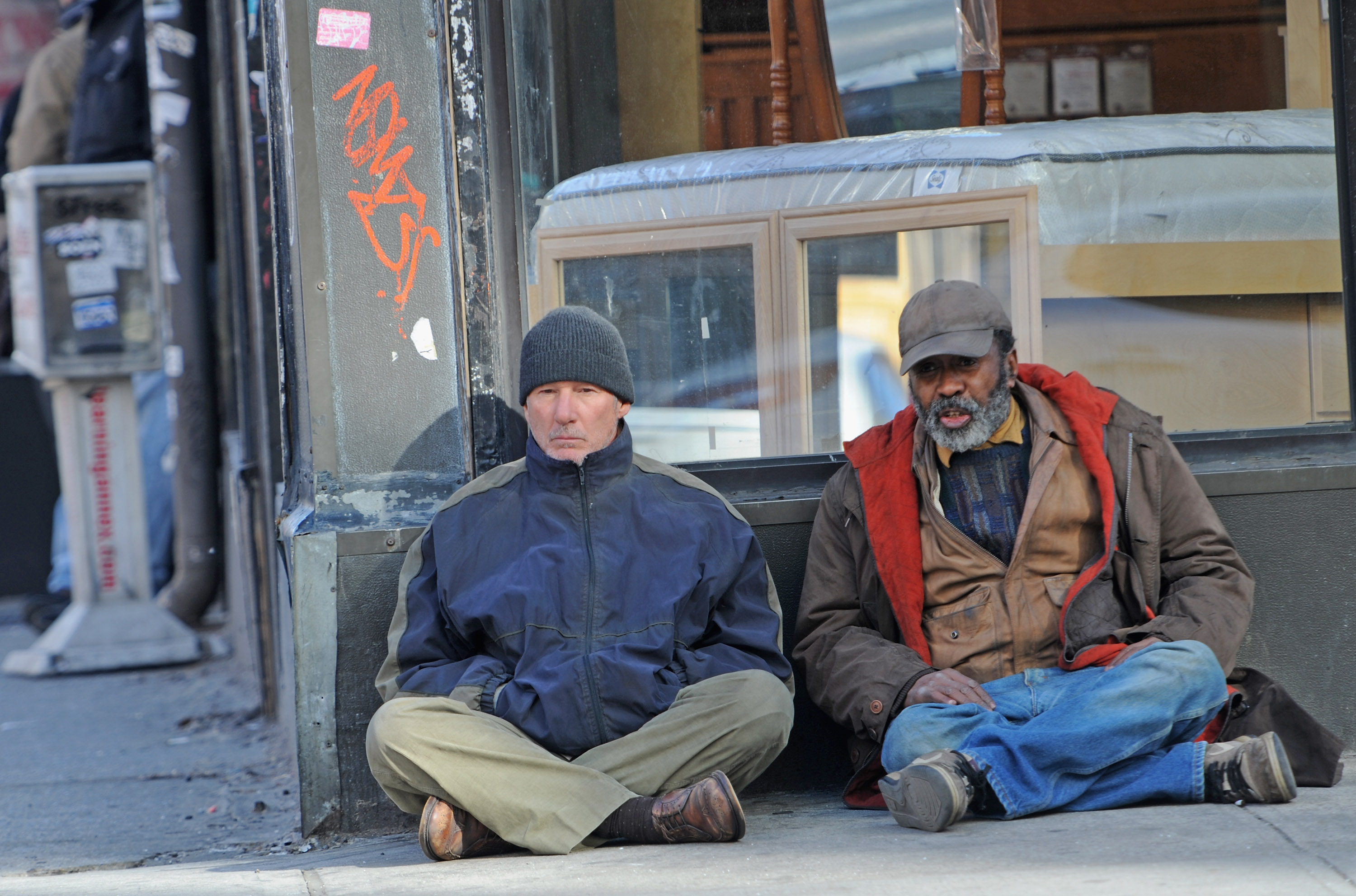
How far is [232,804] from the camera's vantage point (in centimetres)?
432

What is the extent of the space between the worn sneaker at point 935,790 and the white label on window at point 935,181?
1752mm

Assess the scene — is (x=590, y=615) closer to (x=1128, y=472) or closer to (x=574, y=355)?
(x=574, y=355)

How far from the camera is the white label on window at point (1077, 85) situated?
13.2ft

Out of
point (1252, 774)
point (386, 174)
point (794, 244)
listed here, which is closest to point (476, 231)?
point (386, 174)

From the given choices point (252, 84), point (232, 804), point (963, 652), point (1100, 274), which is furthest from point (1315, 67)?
point (232, 804)

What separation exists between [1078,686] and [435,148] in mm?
2039

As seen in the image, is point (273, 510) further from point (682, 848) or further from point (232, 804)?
point (682, 848)

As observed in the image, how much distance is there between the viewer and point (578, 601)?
10.0 ft

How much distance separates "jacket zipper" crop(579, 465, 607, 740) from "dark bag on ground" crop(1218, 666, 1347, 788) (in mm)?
1382

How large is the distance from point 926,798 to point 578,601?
842mm

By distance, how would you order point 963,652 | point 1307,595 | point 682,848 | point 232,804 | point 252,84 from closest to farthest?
1. point 682,848
2. point 963,652
3. point 1307,595
4. point 232,804
5. point 252,84

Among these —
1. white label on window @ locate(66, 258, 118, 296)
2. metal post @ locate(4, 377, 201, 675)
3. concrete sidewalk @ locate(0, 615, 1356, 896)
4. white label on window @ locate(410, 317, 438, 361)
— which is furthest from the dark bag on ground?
white label on window @ locate(66, 258, 118, 296)

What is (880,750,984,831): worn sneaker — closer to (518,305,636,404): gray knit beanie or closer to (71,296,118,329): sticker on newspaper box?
(518,305,636,404): gray knit beanie

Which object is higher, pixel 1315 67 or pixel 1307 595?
pixel 1315 67
